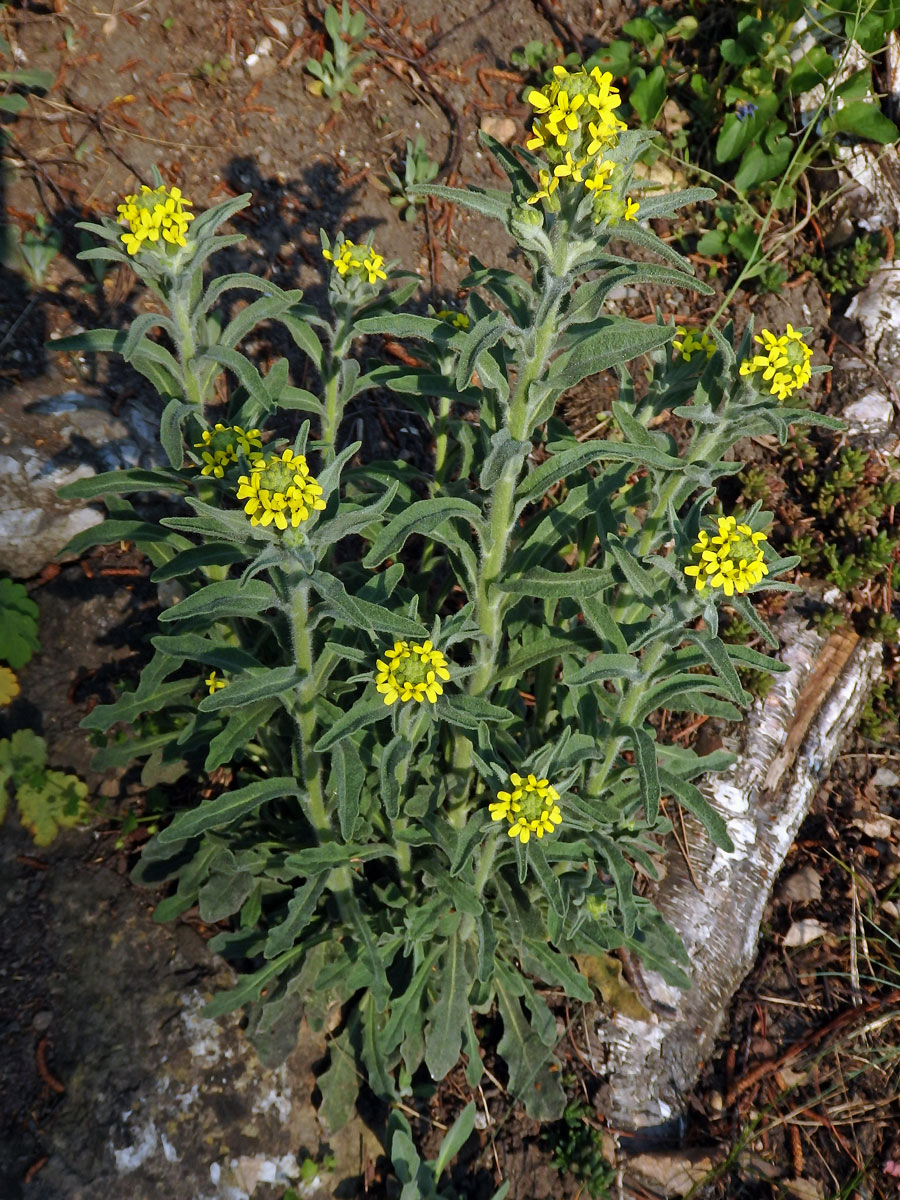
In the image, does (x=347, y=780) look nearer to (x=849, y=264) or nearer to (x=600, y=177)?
(x=600, y=177)

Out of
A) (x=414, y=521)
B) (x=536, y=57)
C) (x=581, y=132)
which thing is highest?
(x=536, y=57)

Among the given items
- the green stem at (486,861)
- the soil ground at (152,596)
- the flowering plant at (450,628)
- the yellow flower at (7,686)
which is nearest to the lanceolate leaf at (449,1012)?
the flowering plant at (450,628)

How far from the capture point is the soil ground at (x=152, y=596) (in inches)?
157

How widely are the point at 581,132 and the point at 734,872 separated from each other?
3.78m

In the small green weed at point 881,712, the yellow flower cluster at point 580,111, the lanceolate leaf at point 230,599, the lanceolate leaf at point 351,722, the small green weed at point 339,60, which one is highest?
the small green weed at point 339,60

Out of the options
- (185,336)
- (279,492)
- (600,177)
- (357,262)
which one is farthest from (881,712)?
(185,336)

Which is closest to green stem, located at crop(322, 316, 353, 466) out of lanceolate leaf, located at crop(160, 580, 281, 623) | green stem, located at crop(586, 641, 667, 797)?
lanceolate leaf, located at crop(160, 580, 281, 623)

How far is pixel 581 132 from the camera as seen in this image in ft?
7.64

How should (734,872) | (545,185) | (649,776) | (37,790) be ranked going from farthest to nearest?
1. (734,872)
2. (37,790)
3. (649,776)
4. (545,185)

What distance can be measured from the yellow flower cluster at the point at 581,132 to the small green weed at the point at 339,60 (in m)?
4.32

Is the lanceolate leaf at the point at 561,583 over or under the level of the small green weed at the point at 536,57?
under

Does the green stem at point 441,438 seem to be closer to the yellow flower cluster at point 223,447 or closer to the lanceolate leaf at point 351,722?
the yellow flower cluster at point 223,447

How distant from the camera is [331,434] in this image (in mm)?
3568

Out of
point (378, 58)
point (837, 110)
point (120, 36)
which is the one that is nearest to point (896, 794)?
point (837, 110)
